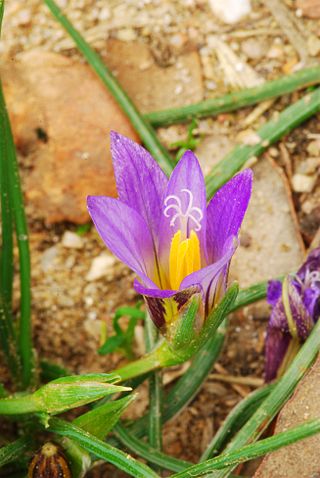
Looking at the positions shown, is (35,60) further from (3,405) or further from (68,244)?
(3,405)

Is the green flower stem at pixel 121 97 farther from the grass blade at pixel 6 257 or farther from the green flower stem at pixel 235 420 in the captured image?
the green flower stem at pixel 235 420

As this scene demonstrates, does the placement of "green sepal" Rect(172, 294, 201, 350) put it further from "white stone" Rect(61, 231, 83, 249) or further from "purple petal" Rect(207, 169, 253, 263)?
"white stone" Rect(61, 231, 83, 249)

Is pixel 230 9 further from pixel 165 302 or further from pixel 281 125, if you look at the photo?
pixel 165 302

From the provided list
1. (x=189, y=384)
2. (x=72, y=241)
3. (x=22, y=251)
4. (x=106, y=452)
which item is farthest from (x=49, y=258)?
(x=106, y=452)

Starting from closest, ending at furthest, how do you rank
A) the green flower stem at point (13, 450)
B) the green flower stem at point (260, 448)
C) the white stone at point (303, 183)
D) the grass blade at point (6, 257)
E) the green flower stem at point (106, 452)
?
the green flower stem at point (260, 448) → the green flower stem at point (106, 452) → the green flower stem at point (13, 450) → the grass blade at point (6, 257) → the white stone at point (303, 183)

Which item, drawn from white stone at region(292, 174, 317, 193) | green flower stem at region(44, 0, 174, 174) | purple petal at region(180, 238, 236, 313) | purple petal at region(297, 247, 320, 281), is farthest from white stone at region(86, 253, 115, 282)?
purple petal at region(180, 238, 236, 313)

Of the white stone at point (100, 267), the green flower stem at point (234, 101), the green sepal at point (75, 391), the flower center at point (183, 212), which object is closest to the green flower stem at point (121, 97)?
the green flower stem at point (234, 101)

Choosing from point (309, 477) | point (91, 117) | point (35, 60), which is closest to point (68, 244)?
point (91, 117)
